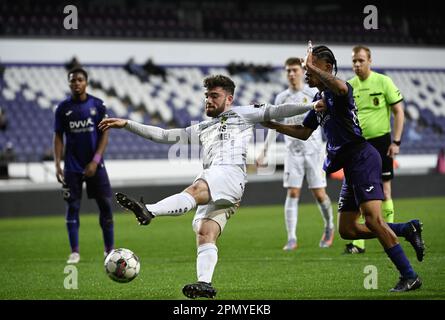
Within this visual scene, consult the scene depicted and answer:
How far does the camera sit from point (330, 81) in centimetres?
640

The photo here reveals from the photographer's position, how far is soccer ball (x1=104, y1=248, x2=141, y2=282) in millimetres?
6598

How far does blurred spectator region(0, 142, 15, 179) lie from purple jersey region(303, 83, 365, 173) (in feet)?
46.2

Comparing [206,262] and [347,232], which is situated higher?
[347,232]

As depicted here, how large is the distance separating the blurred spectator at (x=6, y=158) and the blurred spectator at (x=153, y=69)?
574 centimetres

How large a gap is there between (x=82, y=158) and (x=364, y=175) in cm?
422

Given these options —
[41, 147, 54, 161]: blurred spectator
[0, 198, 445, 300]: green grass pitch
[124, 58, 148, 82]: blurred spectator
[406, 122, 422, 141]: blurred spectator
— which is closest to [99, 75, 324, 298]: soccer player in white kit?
[0, 198, 445, 300]: green grass pitch

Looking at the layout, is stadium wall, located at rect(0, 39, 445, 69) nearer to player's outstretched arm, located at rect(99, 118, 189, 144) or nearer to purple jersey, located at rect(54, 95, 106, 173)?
purple jersey, located at rect(54, 95, 106, 173)

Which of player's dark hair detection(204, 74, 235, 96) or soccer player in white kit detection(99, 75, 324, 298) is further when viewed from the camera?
player's dark hair detection(204, 74, 235, 96)

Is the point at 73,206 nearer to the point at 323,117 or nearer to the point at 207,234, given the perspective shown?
the point at 207,234

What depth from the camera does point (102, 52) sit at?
80.8ft

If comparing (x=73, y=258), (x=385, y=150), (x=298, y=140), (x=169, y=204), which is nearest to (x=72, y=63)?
(x=298, y=140)

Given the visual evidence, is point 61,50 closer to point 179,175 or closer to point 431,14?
point 179,175

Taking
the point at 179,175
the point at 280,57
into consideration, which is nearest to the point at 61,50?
the point at 179,175

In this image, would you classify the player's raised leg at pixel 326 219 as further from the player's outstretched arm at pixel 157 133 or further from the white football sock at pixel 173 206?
the white football sock at pixel 173 206
